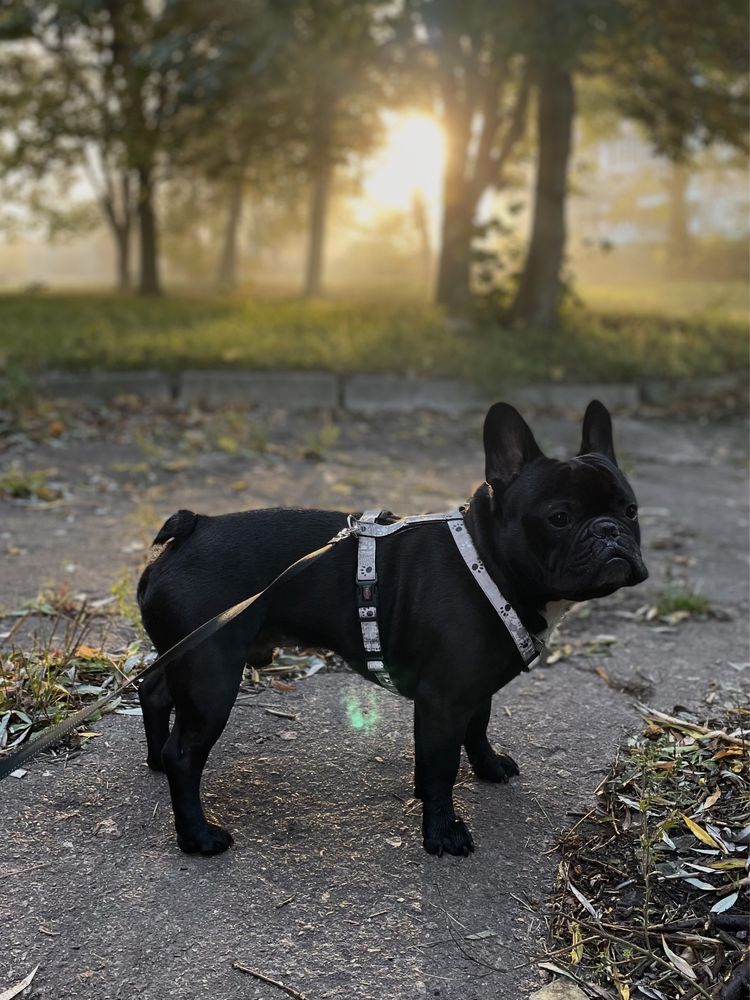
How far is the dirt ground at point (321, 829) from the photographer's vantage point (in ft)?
8.39

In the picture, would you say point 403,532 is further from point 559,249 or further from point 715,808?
point 559,249

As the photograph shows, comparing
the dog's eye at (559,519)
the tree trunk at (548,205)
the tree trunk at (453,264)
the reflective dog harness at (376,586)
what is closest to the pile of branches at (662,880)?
the reflective dog harness at (376,586)

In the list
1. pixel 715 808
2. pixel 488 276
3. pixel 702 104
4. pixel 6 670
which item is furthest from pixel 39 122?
pixel 715 808

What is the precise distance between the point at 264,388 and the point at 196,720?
8.04 meters

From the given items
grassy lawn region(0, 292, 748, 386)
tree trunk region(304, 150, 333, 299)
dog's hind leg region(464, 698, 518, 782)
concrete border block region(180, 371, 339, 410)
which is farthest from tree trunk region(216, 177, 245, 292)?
dog's hind leg region(464, 698, 518, 782)

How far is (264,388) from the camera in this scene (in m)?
10.7

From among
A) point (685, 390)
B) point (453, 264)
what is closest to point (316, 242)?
point (453, 264)

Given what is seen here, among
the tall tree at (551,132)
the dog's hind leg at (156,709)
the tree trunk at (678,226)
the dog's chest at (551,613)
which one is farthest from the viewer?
the tree trunk at (678,226)

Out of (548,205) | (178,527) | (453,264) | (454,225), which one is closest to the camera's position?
(178,527)

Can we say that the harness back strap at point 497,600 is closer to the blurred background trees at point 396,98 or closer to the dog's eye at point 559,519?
the dog's eye at point 559,519

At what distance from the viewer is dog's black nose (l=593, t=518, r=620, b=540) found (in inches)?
111

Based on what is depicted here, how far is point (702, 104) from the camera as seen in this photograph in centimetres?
1627

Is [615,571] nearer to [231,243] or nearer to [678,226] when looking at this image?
[231,243]

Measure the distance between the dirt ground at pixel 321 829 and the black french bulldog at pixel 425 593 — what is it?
0.18 m
